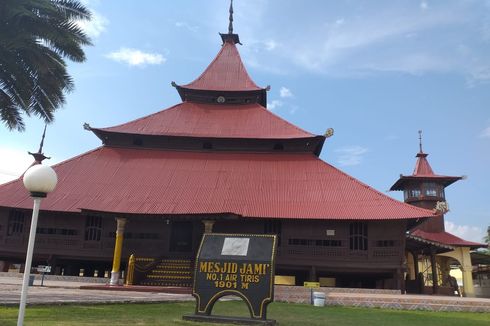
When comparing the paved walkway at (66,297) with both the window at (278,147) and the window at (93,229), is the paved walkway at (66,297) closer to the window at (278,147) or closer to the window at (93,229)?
the window at (93,229)

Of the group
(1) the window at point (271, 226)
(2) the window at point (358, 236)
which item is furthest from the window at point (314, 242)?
(1) the window at point (271, 226)

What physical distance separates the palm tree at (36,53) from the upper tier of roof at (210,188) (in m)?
7.57

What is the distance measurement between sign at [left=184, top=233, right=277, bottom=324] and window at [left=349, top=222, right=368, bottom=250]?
46.6 feet

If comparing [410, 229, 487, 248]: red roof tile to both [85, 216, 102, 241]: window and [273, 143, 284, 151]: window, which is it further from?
[85, 216, 102, 241]: window

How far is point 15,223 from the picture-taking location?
23047 millimetres

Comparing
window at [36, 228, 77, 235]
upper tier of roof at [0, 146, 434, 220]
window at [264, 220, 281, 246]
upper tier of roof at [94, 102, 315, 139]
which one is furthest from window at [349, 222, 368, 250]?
window at [36, 228, 77, 235]

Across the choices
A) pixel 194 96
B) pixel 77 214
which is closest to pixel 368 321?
pixel 77 214

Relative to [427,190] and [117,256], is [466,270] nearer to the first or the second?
[427,190]

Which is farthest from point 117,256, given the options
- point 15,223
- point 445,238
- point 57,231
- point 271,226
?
point 445,238

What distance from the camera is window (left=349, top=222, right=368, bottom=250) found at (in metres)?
22.0

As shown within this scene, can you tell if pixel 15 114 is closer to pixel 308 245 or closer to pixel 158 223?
pixel 158 223

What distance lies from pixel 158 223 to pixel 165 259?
2.42 metres

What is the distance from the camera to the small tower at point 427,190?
109 ft

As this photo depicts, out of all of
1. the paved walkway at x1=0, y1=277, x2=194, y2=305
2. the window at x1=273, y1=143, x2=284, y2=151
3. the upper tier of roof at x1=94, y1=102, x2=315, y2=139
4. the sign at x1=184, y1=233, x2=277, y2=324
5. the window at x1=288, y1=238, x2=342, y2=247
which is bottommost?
the paved walkway at x1=0, y1=277, x2=194, y2=305
